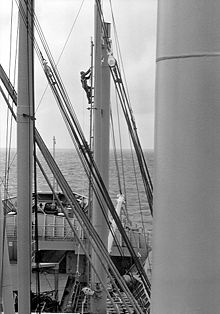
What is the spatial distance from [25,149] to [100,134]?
3.43 meters

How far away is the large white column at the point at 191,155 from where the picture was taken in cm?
115

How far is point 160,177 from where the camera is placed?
3.98 feet

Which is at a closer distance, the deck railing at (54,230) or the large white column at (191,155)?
the large white column at (191,155)

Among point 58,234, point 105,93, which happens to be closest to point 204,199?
point 105,93

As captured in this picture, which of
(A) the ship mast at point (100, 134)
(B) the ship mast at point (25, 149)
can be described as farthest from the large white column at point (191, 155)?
(A) the ship mast at point (100, 134)

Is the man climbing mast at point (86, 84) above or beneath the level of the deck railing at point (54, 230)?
above

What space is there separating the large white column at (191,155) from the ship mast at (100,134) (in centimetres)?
621

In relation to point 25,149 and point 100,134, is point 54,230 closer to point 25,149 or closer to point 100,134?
point 100,134

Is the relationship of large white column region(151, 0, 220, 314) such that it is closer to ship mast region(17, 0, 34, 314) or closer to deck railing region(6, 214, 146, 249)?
ship mast region(17, 0, 34, 314)

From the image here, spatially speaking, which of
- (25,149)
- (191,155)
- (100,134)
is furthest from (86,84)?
(191,155)

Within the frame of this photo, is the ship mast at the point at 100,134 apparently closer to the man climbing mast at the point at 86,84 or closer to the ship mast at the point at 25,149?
the man climbing mast at the point at 86,84

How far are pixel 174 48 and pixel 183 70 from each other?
6 centimetres

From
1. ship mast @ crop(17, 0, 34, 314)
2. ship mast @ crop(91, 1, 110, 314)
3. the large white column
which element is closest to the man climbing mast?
ship mast @ crop(91, 1, 110, 314)

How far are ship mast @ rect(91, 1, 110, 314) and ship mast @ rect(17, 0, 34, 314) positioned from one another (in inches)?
128
